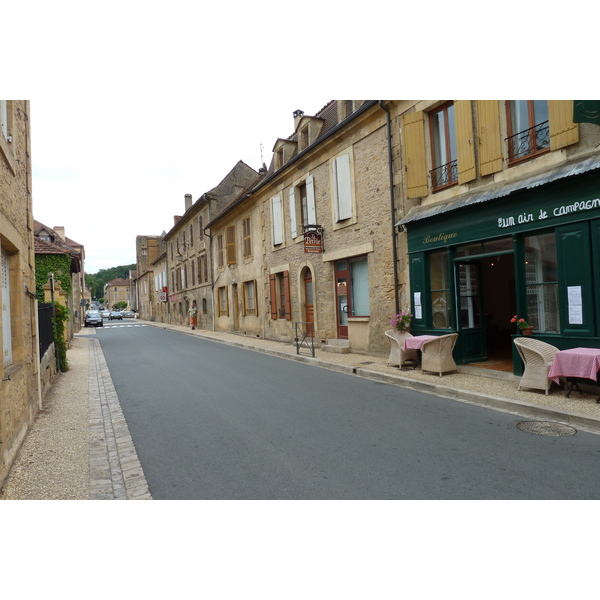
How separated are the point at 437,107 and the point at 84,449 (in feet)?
29.3

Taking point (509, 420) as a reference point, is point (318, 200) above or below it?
above

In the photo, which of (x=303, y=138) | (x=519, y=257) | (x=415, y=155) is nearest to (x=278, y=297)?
(x=303, y=138)

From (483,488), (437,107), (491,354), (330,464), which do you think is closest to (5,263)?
(330,464)

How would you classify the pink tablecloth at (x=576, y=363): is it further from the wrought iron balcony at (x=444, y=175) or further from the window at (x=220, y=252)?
the window at (x=220, y=252)

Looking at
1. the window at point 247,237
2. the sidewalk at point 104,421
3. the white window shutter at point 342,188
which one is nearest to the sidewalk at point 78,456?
the sidewalk at point 104,421

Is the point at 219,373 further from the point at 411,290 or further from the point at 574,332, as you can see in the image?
the point at 574,332

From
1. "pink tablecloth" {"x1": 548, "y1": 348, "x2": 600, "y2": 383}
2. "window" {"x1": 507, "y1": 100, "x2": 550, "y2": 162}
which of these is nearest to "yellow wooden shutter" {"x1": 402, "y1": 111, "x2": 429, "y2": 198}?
"window" {"x1": 507, "y1": 100, "x2": 550, "y2": 162}

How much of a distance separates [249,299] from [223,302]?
13.6 ft

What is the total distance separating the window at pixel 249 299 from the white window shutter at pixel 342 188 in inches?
318

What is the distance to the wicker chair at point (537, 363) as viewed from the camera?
6.55 meters

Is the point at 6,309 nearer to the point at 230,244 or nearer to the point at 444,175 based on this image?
the point at 444,175

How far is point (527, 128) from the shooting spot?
7613 mm

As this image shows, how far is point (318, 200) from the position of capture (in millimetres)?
14141

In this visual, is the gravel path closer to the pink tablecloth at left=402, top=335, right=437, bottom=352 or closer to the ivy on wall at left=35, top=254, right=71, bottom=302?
the pink tablecloth at left=402, top=335, right=437, bottom=352
